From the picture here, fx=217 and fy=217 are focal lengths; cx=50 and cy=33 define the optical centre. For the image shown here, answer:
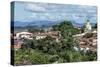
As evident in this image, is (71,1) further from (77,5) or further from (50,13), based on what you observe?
(50,13)

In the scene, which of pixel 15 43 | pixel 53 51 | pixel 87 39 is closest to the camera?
pixel 15 43

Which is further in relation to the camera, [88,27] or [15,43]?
[88,27]

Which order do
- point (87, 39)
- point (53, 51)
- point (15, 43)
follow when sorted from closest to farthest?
point (15, 43), point (53, 51), point (87, 39)

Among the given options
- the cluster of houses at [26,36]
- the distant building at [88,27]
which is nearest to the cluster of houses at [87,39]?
the distant building at [88,27]

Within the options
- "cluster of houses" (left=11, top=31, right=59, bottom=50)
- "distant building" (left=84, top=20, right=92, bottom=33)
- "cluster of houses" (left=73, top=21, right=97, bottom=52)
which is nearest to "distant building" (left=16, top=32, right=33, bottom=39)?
"cluster of houses" (left=11, top=31, right=59, bottom=50)

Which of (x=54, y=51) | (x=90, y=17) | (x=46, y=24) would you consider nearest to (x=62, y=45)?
(x=54, y=51)

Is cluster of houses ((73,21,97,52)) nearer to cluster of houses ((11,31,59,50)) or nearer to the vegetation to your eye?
the vegetation

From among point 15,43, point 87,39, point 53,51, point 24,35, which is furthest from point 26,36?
point 87,39

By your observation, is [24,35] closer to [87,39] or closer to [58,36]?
[58,36]

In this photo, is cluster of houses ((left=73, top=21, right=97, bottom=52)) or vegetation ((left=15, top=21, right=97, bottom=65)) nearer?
vegetation ((left=15, top=21, right=97, bottom=65))
